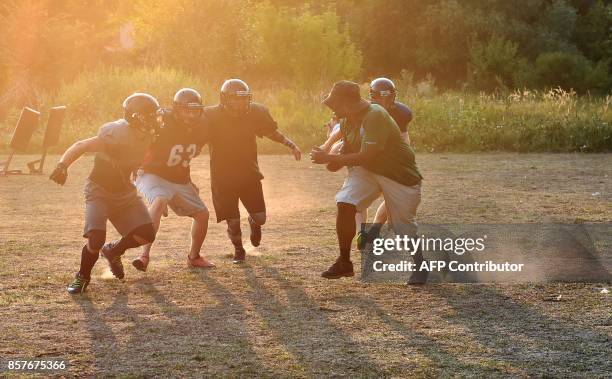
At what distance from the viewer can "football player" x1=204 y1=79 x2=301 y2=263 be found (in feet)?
34.1

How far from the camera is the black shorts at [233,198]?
10539 mm

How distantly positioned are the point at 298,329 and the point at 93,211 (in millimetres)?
2372

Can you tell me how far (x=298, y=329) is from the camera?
763 centimetres

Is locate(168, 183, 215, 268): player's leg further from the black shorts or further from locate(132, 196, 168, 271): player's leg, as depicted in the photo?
the black shorts

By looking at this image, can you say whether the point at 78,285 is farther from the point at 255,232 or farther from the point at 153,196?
the point at 255,232

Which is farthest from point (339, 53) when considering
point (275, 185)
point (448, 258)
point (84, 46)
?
point (448, 258)

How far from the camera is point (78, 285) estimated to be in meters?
8.93

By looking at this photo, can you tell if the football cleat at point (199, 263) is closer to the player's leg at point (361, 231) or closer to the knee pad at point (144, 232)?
the knee pad at point (144, 232)

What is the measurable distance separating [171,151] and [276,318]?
2.58m

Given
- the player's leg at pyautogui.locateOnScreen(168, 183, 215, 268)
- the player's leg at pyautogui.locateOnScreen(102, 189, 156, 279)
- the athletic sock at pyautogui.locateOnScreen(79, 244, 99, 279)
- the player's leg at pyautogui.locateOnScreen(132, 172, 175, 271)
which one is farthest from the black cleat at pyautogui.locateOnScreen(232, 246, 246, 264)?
the athletic sock at pyautogui.locateOnScreen(79, 244, 99, 279)

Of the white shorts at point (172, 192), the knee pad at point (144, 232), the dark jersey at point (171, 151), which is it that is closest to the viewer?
the knee pad at point (144, 232)

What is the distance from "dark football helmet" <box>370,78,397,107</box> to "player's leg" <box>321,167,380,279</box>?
4.55ft

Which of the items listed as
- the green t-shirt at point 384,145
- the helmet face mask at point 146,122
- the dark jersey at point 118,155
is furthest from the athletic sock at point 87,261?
the green t-shirt at point 384,145

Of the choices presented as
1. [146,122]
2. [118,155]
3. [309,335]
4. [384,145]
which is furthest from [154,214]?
[309,335]
